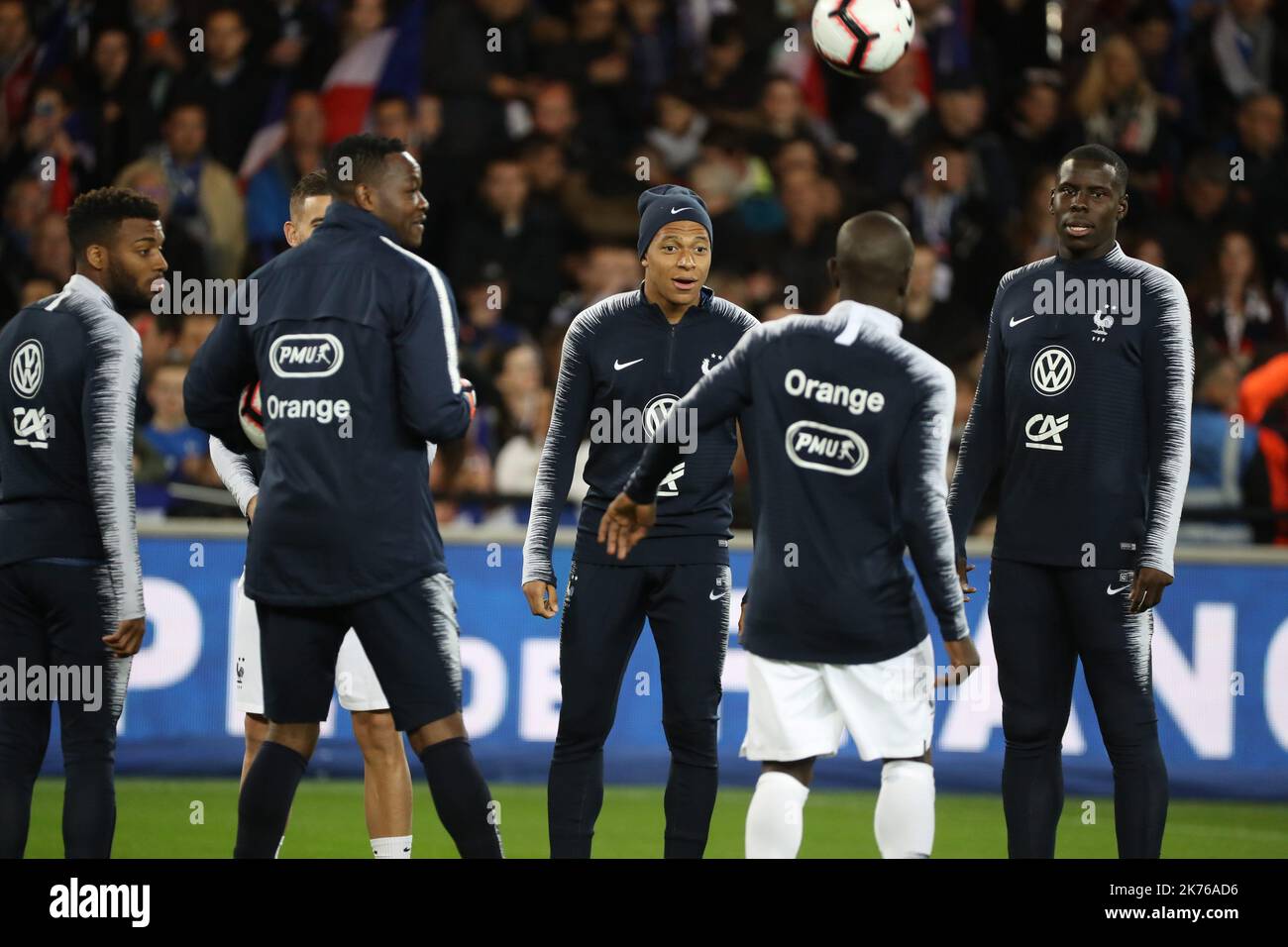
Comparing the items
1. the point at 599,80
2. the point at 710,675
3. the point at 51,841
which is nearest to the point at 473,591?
the point at 51,841

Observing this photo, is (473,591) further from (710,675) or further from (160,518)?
(710,675)

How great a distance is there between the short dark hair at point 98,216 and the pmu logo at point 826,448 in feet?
7.57

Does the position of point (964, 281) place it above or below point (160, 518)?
above

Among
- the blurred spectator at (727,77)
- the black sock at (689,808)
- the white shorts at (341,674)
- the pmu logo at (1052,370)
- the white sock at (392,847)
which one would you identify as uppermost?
the blurred spectator at (727,77)

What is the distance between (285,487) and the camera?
16.0 feet

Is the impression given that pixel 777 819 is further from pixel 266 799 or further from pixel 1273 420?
pixel 1273 420

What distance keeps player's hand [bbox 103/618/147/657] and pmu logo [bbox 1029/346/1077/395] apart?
2.86m

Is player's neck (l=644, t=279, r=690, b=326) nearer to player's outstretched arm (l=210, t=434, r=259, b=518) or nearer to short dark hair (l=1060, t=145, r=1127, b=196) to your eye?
short dark hair (l=1060, t=145, r=1127, b=196)

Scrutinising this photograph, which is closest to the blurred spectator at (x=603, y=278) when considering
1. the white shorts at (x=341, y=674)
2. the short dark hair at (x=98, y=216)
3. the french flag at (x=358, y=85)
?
the french flag at (x=358, y=85)

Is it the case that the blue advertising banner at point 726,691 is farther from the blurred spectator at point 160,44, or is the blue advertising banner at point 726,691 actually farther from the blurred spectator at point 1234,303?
the blurred spectator at point 160,44

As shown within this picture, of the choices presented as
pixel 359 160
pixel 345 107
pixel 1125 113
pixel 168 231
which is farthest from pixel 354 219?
pixel 1125 113

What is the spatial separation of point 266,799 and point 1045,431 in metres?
2.63

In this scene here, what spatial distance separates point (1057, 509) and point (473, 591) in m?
3.87

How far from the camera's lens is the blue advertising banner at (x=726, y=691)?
28.2 ft
